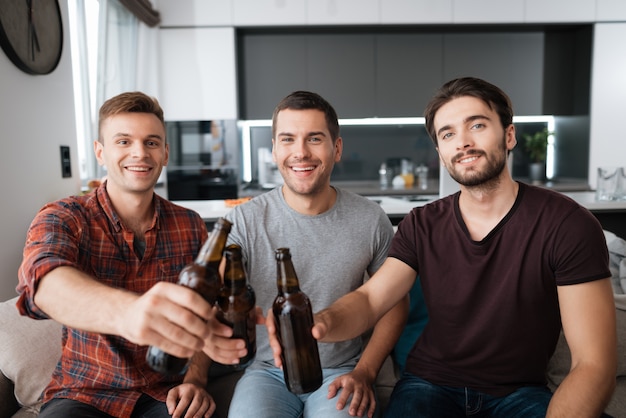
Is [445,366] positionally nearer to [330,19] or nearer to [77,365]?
[77,365]

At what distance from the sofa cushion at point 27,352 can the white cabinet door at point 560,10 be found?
487cm

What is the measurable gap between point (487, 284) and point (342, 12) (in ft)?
A: 12.8

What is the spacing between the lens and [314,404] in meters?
1.36

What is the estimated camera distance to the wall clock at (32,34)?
6.97 ft

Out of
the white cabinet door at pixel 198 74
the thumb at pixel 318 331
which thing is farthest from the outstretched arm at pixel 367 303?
the white cabinet door at pixel 198 74

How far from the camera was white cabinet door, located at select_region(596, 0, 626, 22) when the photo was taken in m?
4.69

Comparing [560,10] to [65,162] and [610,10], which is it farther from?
[65,162]

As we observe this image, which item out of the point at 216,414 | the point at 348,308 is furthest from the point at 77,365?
the point at 348,308

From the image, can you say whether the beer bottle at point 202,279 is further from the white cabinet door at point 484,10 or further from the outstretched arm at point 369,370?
the white cabinet door at point 484,10

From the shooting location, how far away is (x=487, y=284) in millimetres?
1328

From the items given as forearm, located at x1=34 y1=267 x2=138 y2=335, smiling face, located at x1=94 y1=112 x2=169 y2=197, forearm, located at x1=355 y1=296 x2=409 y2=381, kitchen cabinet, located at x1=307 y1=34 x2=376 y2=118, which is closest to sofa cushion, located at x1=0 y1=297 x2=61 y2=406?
smiling face, located at x1=94 y1=112 x2=169 y2=197

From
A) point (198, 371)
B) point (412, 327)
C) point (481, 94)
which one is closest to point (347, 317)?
point (198, 371)

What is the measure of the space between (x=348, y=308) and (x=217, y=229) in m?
0.59

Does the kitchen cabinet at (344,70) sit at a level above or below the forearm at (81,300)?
above
